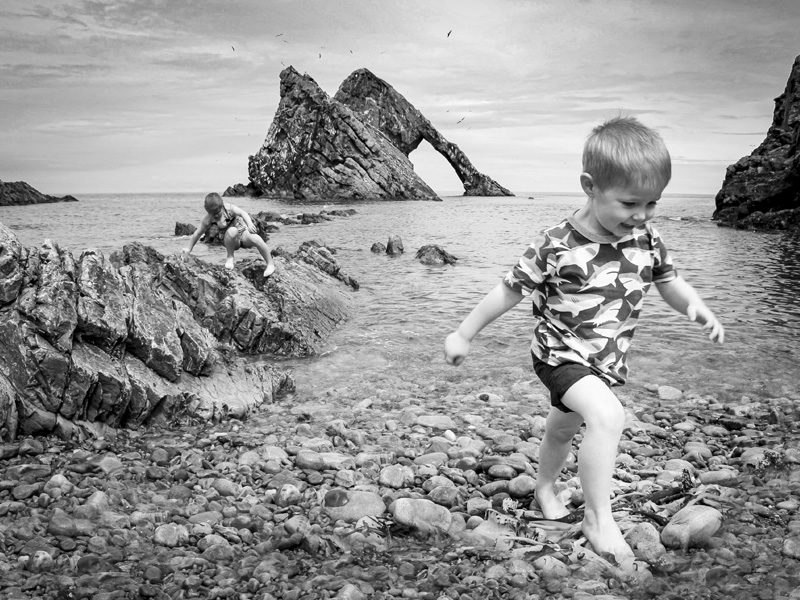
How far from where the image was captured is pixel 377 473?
Result: 4.93 meters

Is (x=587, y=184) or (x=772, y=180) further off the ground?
(x=772, y=180)

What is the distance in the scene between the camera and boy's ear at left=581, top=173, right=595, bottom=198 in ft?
11.4

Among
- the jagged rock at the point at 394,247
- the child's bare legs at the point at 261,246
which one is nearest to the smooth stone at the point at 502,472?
the child's bare legs at the point at 261,246

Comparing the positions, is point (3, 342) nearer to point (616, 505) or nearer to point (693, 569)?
point (616, 505)

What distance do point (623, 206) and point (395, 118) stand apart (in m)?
118

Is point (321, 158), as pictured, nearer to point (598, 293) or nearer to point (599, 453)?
point (598, 293)

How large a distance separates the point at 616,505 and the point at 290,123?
328 ft

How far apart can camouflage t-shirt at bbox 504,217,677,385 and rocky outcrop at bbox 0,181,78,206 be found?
311 ft

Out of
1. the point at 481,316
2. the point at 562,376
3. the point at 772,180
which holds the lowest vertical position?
the point at 562,376

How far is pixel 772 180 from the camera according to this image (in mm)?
41656

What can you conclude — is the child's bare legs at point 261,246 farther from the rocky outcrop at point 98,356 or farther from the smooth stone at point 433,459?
the smooth stone at point 433,459

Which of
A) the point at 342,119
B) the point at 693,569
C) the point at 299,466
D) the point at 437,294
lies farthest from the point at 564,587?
the point at 342,119

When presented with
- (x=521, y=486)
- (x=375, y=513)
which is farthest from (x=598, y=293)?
(x=375, y=513)

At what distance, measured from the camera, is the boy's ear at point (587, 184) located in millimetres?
3465
